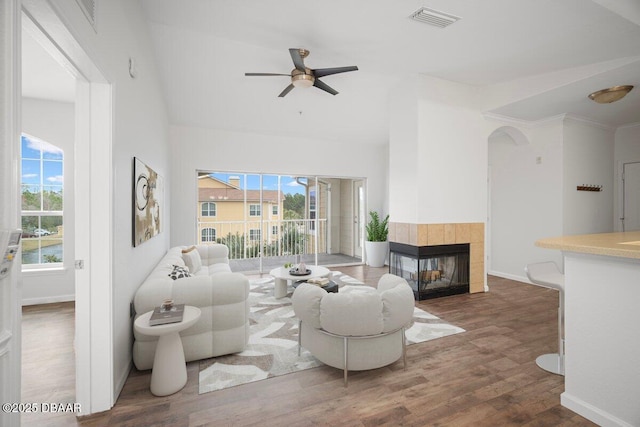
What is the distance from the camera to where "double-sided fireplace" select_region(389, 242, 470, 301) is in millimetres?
4059

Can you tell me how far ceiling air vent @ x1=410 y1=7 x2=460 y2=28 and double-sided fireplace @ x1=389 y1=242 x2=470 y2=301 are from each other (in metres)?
2.68

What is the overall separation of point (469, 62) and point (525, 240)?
331cm

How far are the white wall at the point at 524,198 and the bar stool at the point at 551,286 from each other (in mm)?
2910

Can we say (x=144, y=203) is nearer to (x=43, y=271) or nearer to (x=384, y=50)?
(x=43, y=271)

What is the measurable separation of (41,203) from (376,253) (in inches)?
231

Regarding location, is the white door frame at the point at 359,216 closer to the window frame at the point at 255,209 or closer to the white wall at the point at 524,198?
the window frame at the point at 255,209

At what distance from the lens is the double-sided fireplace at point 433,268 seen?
13.3 ft

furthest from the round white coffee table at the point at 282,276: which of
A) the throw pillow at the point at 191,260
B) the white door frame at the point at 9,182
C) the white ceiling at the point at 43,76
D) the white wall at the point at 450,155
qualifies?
the white ceiling at the point at 43,76

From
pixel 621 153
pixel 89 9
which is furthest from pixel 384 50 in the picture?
pixel 621 153

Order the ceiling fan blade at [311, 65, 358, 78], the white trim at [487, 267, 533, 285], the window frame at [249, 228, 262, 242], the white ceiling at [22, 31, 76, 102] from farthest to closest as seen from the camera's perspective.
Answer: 1. the window frame at [249, 228, 262, 242]
2. the white trim at [487, 267, 533, 285]
3. the ceiling fan blade at [311, 65, 358, 78]
4. the white ceiling at [22, 31, 76, 102]

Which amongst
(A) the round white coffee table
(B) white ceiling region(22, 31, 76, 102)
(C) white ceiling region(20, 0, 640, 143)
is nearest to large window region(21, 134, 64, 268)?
(B) white ceiling region(22, 31, 76, 102)

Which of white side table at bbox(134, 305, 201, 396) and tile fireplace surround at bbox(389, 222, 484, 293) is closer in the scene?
white side table at bbox(134, 305, 201, 396)

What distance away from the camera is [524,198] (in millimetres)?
5082

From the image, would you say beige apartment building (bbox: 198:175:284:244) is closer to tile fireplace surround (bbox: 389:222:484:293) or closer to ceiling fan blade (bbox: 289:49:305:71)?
tile fireplace surround (bbox: 389:222:484:293)
